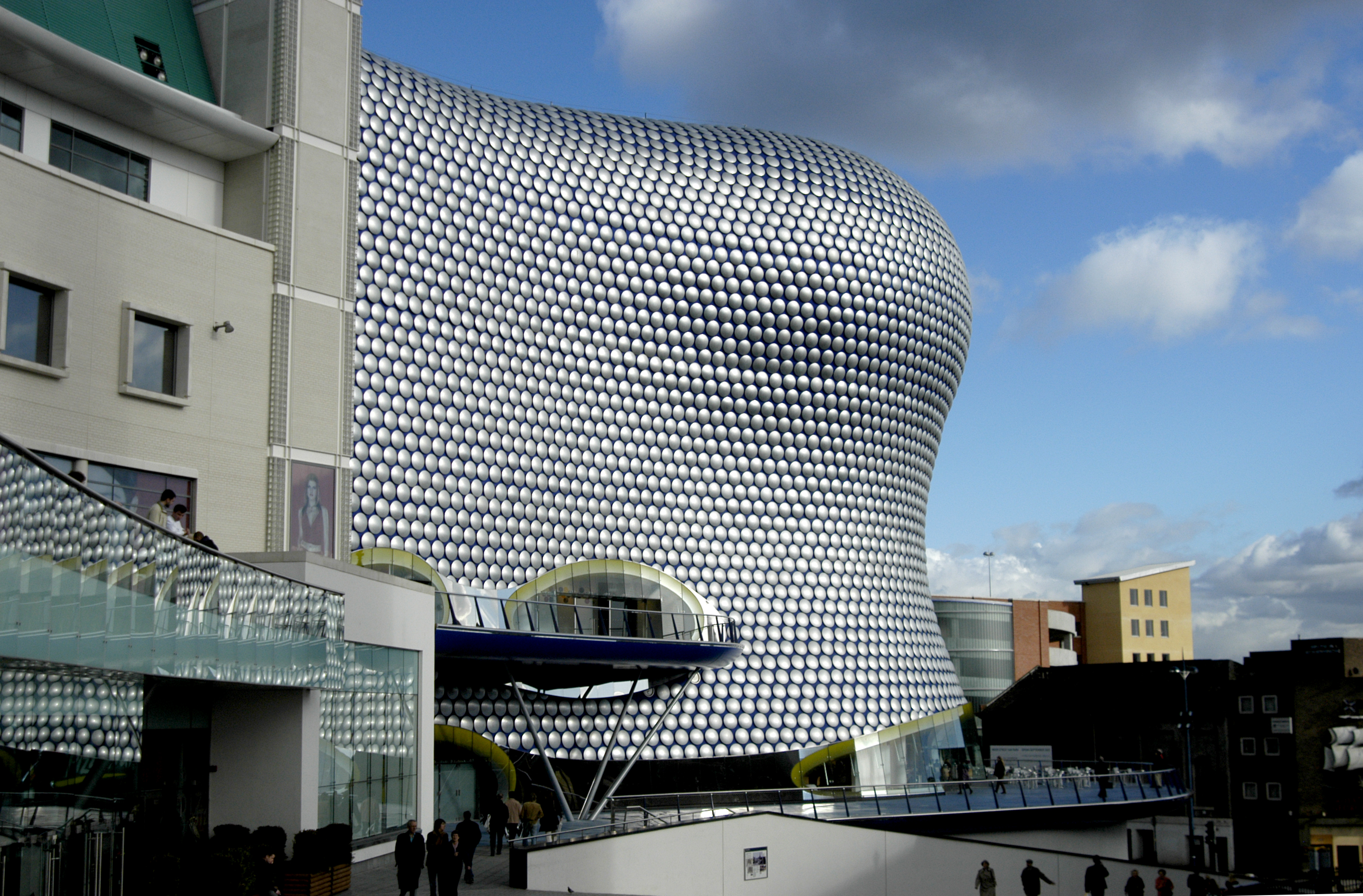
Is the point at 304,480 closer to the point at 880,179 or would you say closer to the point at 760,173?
the point at 760,173

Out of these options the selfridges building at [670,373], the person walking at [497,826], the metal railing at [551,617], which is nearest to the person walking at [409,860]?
the person walking at [497,826]

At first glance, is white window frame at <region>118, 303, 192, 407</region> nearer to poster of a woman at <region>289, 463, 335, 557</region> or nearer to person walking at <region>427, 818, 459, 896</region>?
poster of a woman at <region>289, 463, 335, 557</region>

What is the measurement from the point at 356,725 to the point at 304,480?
4.92 meters

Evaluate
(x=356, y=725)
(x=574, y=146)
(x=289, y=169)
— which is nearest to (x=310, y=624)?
(x=356, y=725)

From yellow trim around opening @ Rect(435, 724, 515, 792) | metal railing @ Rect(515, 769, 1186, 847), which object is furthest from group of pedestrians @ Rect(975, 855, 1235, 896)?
yellow trim around opening @ Rect(435, 724, 515, 792)

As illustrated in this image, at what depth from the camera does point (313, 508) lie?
20.6 m

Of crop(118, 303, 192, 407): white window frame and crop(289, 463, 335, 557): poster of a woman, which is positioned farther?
crop(289, 463, 335, 557): poster of a woman

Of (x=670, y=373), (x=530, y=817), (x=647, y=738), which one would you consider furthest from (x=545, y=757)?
(x=670, y=373)

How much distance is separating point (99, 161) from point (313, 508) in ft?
19.8

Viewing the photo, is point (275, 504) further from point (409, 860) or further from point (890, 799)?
point (890, 799)

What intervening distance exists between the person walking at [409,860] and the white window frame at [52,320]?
7697 millimetres

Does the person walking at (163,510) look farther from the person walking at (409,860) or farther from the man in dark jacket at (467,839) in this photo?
the man in dark jacket at (467,839)

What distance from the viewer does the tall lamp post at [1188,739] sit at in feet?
115

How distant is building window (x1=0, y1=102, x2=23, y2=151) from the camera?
61.2ft
